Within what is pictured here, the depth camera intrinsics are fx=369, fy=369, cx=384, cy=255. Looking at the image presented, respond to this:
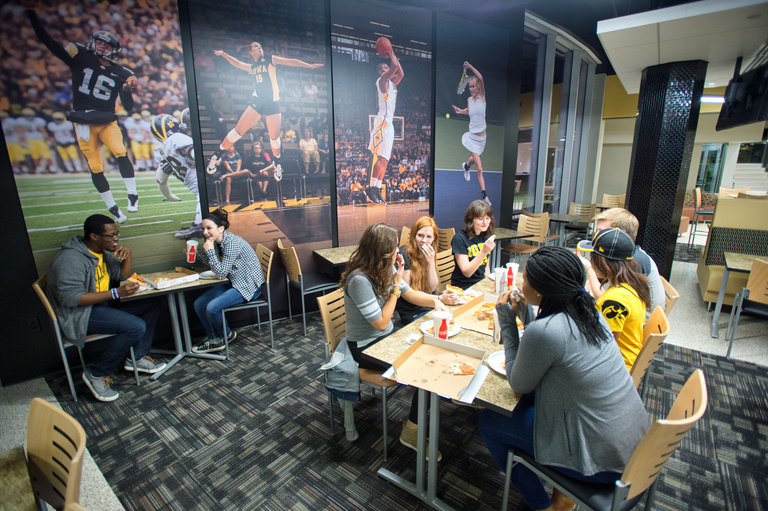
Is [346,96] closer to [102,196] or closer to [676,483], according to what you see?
[102,196]

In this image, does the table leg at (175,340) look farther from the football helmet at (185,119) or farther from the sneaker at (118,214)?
the football helmet at (185,119)

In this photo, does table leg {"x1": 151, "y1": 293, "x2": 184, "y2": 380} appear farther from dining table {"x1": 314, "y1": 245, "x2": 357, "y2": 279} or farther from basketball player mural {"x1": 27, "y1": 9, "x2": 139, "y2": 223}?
dining table {"x1": 314, "y1": 245, "x2": 357, "y2": 279}

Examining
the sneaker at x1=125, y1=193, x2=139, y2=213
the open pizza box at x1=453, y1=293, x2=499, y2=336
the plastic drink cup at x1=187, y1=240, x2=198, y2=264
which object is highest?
the sneaker at x1=125, y1=193, x2=139, y2=213

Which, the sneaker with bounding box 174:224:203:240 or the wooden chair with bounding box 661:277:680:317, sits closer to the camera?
the wooden chair with bounding box 661:277:680:317

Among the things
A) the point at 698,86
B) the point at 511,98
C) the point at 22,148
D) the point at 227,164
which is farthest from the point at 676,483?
the point at 511,98

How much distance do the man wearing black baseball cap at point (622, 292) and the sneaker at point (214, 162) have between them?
337cm

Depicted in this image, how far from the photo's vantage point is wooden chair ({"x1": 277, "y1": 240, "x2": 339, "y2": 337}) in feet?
12.1

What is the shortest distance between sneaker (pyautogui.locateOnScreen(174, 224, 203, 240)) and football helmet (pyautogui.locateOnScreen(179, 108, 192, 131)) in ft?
3.04

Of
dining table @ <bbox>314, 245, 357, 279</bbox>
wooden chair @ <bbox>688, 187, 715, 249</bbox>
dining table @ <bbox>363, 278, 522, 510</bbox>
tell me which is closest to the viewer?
dining table @ <bbox>363, 278, 522, 510</bbox>

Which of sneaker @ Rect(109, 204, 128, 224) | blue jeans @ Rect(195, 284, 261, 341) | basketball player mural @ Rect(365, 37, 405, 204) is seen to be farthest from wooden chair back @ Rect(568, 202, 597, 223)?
sneaker @ Rect(109, 204, 128, 224)

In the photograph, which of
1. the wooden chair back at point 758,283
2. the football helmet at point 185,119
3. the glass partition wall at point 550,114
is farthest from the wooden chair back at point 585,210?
the football helmet at point 185,119

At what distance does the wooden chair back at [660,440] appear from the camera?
3.81ft

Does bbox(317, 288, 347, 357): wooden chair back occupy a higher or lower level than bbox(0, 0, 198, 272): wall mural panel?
lower

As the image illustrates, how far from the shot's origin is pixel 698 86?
4.41 metres
